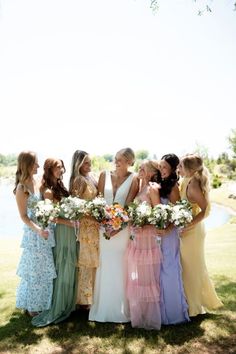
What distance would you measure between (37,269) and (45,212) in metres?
1.07

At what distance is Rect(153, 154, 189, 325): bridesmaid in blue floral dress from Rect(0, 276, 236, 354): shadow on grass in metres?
0.21

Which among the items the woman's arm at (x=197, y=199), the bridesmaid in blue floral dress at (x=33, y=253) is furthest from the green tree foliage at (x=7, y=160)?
the woman's arm at (x=197, y=199)

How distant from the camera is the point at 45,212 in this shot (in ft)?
18.3

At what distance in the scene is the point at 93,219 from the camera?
5883 mm

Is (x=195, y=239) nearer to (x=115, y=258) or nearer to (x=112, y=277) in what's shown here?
(x=115, y=258)

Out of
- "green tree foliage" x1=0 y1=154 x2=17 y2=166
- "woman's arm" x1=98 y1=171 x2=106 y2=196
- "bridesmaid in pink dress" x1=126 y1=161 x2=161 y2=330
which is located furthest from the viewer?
"green tree foliage" x1=0 y1=154 x2=17 y2=166

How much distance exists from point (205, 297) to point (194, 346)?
1.21m

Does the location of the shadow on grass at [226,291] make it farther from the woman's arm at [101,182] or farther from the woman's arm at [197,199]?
the woman's arm at [101,182]

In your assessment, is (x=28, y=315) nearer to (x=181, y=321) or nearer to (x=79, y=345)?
(x=79, y=345)

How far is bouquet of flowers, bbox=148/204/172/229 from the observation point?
5.47 m

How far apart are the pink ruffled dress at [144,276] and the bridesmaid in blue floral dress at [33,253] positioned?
4.20 feet

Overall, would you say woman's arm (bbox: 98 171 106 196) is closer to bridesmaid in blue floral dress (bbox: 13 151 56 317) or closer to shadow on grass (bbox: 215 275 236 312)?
bridesmaid in blue floral dress (bbox: 13 151 56 317)

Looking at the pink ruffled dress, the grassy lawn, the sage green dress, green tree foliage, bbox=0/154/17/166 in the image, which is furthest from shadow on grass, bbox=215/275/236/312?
Answer: green tree foliage, bbox=0/154/17/166

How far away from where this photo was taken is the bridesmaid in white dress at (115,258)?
6.06 metres
